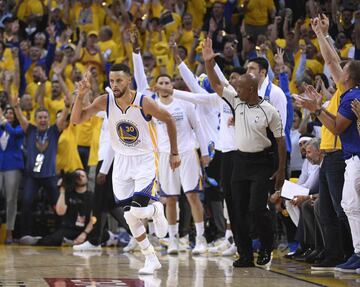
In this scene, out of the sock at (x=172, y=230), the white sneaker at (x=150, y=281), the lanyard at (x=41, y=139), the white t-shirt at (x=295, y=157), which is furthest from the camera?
the lanyard at (x=41, y=139)

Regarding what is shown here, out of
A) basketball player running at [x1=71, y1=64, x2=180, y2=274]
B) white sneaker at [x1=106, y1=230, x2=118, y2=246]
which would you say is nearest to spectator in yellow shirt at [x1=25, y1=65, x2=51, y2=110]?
white sneaker at [x1=106, y1=230, x2=118, y2=246]

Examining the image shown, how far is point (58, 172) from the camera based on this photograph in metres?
15.9

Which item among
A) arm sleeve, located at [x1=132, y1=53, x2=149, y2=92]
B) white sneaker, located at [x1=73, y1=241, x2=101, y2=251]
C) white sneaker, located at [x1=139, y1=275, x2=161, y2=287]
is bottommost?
white sneaker, located at [x1=139, y1=275, x2=161, y2=287]

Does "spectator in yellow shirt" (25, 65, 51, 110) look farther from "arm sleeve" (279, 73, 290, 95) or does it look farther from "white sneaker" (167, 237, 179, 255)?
"arm sleeve" (279, 73, 290, 95)

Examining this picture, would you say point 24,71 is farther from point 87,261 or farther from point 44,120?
point 87,261

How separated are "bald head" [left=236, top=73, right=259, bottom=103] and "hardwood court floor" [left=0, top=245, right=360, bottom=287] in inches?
Answer: 79.2

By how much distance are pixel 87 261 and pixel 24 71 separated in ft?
26.1

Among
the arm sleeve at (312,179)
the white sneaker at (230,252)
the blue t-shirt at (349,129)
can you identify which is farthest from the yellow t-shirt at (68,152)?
the blue t-shirt at (349,129)

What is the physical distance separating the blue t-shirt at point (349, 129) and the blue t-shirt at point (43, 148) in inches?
280

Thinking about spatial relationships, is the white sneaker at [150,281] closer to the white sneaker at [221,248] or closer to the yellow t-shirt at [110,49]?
the white sneaker at [221,248]

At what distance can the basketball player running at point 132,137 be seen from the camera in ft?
33.2

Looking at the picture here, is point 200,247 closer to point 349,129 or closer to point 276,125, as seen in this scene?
point 276,125

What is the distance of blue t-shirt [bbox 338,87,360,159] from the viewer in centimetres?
945

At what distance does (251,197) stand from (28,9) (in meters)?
11.7
